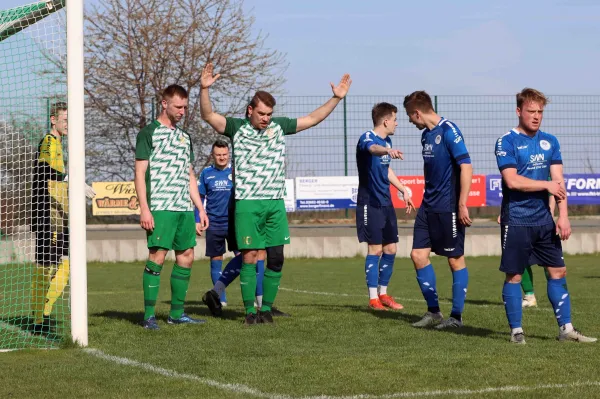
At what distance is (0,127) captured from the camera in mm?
9469

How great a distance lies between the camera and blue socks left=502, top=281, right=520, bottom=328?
26.0 feet

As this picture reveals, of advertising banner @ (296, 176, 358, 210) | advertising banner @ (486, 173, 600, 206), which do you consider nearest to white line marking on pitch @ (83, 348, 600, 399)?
advertising banner @ (296, 176, 358, 210)

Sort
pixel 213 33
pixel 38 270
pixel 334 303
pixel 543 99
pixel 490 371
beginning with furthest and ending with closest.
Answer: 1. pixel 213 33
2. pixel 334 303
3. pixel 38 270
4. pixel 543 99
5. pixel 490 371

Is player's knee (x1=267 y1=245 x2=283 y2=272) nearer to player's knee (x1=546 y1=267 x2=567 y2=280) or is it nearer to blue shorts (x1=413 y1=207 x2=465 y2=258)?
blue shorts (x1=413 y1=207 x2=465 y2=258)

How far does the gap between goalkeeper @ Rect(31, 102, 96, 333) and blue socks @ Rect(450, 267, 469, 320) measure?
11.4ft

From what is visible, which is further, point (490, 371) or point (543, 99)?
point (543, 99)

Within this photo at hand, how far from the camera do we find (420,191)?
24.2 metres

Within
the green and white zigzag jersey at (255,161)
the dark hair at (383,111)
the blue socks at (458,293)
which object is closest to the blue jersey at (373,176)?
the dark hair at (383,111)

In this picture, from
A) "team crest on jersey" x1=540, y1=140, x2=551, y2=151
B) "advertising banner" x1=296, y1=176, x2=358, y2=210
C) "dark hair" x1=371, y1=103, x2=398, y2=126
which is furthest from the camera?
"advertising banner" x1=296, y1=176, x2=358, y2=210

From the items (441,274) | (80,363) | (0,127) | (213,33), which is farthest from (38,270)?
(213,33)

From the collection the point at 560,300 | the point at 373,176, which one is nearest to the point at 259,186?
the point at 373,176

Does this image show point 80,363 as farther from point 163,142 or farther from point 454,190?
point 454,190

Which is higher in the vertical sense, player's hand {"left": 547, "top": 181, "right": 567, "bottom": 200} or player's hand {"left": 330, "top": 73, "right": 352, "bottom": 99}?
player's hand {"left": 330, "top": 73, "right": 352, "bottom": 99}

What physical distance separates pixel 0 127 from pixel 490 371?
5.35m
